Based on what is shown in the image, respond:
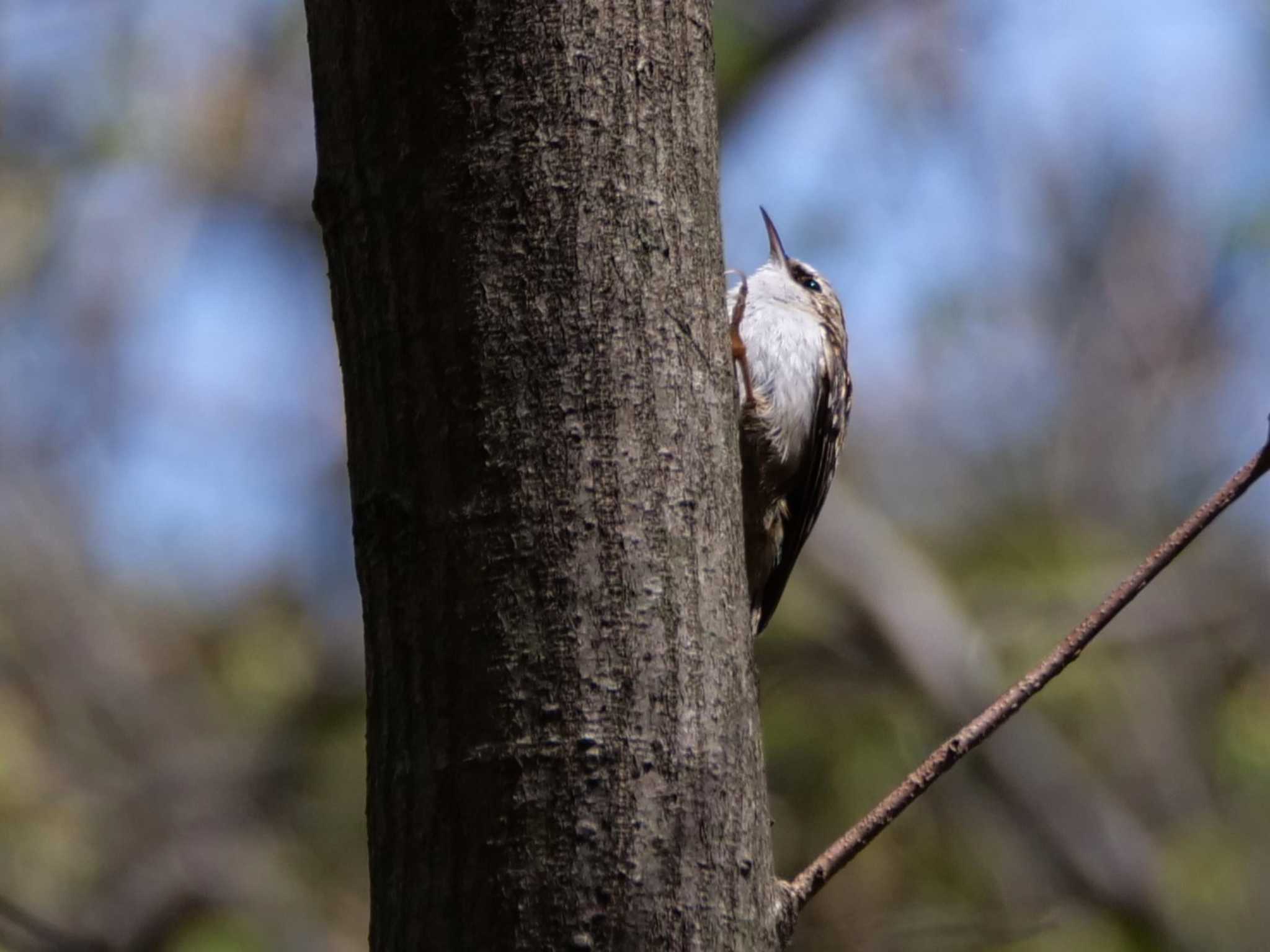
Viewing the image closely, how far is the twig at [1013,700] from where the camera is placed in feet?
6.61

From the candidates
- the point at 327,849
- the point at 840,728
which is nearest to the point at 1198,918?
the point at 840,728

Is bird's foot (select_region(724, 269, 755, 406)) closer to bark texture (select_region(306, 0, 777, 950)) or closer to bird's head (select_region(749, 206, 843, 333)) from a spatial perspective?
bird's head (select_region(749, 206, 843, 333))

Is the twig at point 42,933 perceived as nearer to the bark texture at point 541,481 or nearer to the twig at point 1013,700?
the bark texture at point 541,481

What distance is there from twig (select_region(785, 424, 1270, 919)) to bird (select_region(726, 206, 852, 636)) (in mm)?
2320

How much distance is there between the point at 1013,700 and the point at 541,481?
85cm

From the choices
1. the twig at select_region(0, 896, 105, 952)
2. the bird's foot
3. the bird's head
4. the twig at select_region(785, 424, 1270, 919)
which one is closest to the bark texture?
the twig at select_region(785, 424, 1270, 919)

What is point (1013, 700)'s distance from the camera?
2.13 m

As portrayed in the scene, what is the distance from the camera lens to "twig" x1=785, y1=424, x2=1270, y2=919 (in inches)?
79.4

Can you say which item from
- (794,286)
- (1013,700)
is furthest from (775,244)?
(1013,700)

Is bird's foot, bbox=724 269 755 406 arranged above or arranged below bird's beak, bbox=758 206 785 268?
below

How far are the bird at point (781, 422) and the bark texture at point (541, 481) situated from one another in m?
2.55

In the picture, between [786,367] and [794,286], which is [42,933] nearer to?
[786,367]

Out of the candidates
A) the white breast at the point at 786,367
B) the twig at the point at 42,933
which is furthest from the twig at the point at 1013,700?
the white breast at the point at 786,367

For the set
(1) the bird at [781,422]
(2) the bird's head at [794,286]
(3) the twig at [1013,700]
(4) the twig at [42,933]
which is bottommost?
(4) the twig at [42,933]
